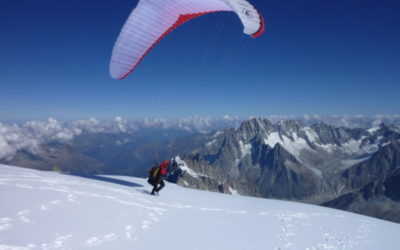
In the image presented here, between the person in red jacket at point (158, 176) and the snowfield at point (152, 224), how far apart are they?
1.79 ft

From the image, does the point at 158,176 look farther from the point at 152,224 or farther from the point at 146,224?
the point at 146,224

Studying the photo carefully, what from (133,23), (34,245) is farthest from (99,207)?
(133,23)

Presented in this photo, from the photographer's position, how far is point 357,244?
1159cm

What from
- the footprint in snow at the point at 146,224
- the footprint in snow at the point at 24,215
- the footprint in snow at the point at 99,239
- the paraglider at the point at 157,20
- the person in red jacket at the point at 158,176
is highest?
the paraglider at the point at 157,20

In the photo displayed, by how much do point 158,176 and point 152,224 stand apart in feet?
Result: 16.2

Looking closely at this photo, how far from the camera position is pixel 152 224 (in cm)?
1034

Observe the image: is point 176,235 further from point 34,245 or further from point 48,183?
point 48,183

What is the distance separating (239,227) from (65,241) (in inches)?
280

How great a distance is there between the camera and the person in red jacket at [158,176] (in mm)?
15133

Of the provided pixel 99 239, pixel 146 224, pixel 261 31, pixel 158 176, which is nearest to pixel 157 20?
pixel 261 31

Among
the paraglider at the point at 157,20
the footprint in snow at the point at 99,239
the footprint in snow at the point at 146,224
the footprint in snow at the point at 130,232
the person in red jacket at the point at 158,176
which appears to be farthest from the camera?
the person in red jacket at the point at 158,176

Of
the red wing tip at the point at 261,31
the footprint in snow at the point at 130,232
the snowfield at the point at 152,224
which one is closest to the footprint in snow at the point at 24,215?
the snowfield at the point at 152,224

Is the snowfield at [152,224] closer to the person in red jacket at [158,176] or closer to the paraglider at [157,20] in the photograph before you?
the person in red jacket at [158,176]

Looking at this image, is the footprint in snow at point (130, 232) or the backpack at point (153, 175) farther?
the backpack at point (153, 175)
